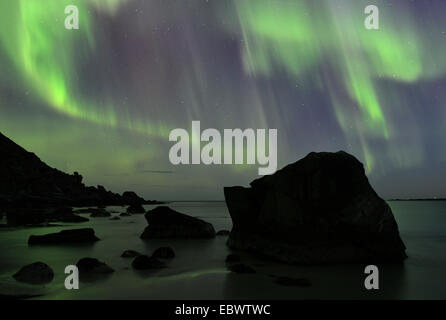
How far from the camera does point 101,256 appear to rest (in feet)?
73.2

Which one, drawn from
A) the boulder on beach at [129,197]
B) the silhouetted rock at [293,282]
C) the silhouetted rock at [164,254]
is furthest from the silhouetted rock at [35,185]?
the silhouetted rock at [293,282]

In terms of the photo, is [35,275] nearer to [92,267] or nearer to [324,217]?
[92,267]

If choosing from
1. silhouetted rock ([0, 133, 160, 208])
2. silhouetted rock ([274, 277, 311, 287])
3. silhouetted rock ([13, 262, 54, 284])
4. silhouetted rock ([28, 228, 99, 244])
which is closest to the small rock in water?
silhouetted rock ([13, 262, 54, 284])

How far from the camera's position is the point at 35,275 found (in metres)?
15.2

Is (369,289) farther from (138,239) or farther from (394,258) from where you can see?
(138,239)

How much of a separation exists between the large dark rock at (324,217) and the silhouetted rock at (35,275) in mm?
9769

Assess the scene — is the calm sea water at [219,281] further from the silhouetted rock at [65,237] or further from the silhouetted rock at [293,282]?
the silhouetted rock at [65,237]

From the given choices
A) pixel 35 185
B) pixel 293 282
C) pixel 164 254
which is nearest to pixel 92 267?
pixel 164 254

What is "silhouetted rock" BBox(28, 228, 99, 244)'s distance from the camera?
2727 cm

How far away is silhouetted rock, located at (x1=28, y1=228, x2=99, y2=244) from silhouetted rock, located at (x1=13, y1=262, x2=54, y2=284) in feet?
39.8

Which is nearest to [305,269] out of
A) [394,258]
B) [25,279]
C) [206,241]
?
[394,258]

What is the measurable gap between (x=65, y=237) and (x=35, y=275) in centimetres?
1277

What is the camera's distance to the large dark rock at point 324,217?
18.4 m
